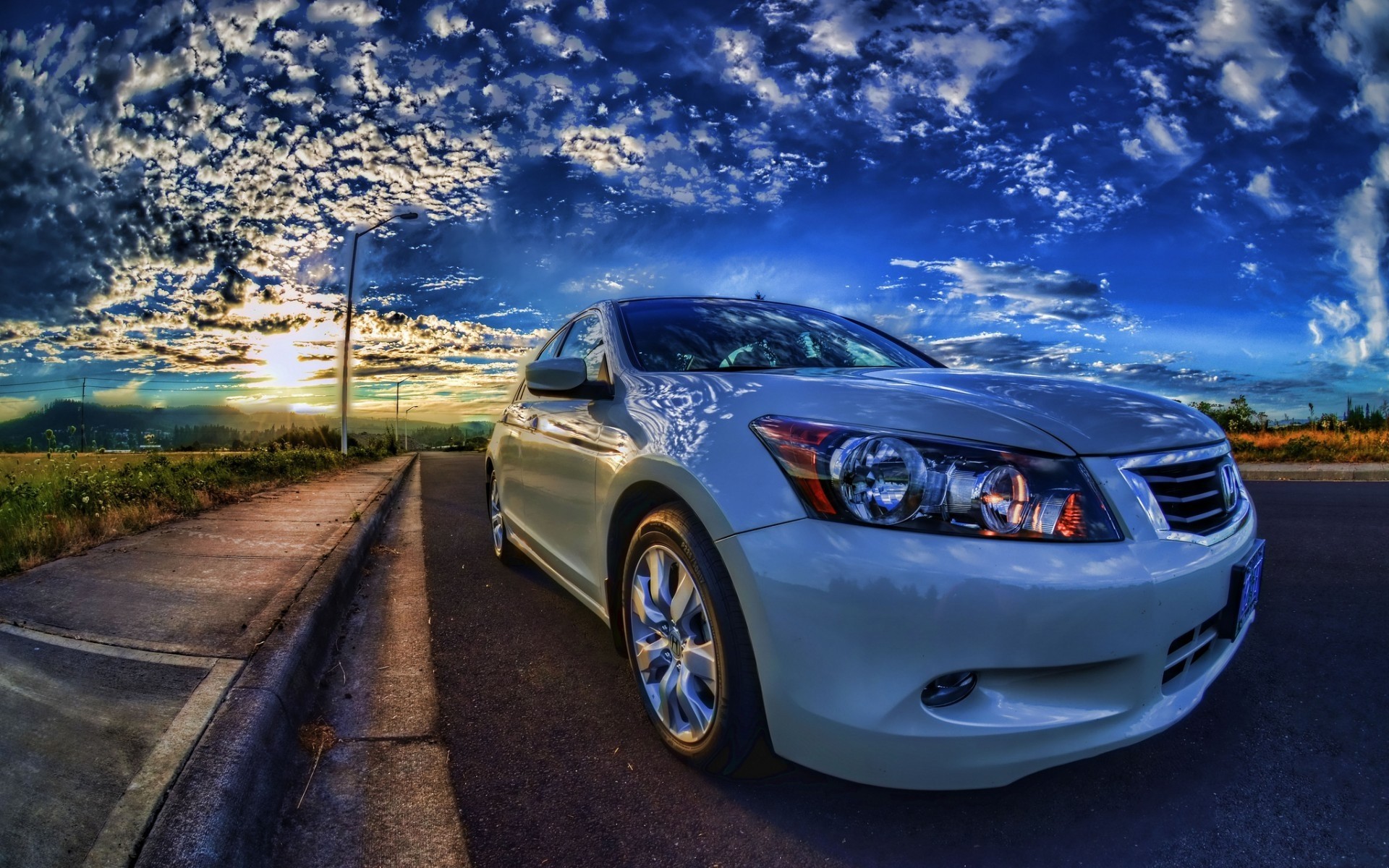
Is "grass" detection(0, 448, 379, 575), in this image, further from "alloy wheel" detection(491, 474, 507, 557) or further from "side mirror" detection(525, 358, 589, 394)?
"side mirror" detection(525, 358, 589, 394)

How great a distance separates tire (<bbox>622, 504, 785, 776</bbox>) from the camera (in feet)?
6.85

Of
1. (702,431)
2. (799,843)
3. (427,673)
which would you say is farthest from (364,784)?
(702,431)

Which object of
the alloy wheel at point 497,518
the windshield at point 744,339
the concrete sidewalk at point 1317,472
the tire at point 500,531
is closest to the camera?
the windshield at point 744,339

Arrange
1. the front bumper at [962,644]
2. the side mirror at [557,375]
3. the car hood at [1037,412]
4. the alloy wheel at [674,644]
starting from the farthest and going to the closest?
the side mirror at [557,375]
the alloy wheel at [674,644]
the car hood at [1037,412]
the front bumper at [962,644]

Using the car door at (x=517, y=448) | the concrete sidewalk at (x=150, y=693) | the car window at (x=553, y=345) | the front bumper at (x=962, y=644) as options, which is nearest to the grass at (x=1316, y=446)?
the car window at (x=553, y=345)

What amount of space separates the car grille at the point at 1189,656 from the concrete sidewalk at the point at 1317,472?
12030 mm

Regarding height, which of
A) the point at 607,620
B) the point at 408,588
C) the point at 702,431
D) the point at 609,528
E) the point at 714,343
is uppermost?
the point at 714,343

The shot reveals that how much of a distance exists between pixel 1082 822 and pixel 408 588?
3.94 meters

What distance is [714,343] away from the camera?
3332 mm

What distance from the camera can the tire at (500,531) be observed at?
16.4ft

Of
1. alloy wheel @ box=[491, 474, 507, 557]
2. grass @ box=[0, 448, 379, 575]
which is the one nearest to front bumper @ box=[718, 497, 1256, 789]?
alloy wheel @ box=[491, 474, 507, 557]

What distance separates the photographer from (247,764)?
2137 millimetres

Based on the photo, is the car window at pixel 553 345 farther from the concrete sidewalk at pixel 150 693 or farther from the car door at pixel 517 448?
the concrete sidewalk at pixel 150 693

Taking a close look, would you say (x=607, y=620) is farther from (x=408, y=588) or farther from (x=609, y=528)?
(x=408, y=588)
